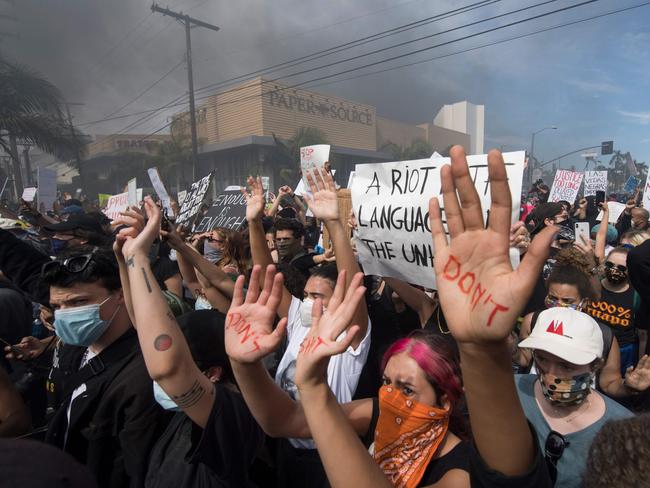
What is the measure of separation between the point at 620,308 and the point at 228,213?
12.5 ft

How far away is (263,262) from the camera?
3.11m

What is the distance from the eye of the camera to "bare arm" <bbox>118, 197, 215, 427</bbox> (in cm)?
147

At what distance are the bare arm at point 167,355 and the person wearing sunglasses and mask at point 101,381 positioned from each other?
0.40m

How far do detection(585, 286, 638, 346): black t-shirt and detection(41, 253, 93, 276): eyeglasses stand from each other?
3544 millimetres

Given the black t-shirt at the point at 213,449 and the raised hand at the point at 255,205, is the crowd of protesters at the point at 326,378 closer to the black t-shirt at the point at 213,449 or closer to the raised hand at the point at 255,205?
the black t-shirt at the point at 213,449

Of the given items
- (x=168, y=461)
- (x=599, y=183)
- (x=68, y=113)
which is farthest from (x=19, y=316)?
(x=68, y=113)

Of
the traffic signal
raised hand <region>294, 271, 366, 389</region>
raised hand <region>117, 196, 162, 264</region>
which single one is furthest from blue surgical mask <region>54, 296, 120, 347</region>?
the traffic signal

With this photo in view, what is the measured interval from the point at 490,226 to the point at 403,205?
1515mm

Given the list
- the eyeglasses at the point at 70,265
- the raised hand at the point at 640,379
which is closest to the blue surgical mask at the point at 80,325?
the eyeglasses at the point at 70,265

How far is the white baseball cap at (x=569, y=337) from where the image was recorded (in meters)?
1.83

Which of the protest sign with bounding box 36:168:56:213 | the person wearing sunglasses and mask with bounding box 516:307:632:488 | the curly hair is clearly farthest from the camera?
the protest sign with bounding box 36:168:56:213

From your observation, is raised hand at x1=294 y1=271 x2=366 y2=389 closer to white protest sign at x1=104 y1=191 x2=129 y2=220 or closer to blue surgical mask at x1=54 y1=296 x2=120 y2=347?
blue surgical mask at x1=54 y1=296 x2=120 y2=347

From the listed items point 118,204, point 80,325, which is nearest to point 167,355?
point 80,325

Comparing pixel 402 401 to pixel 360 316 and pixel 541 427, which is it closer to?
pixel 360 316
